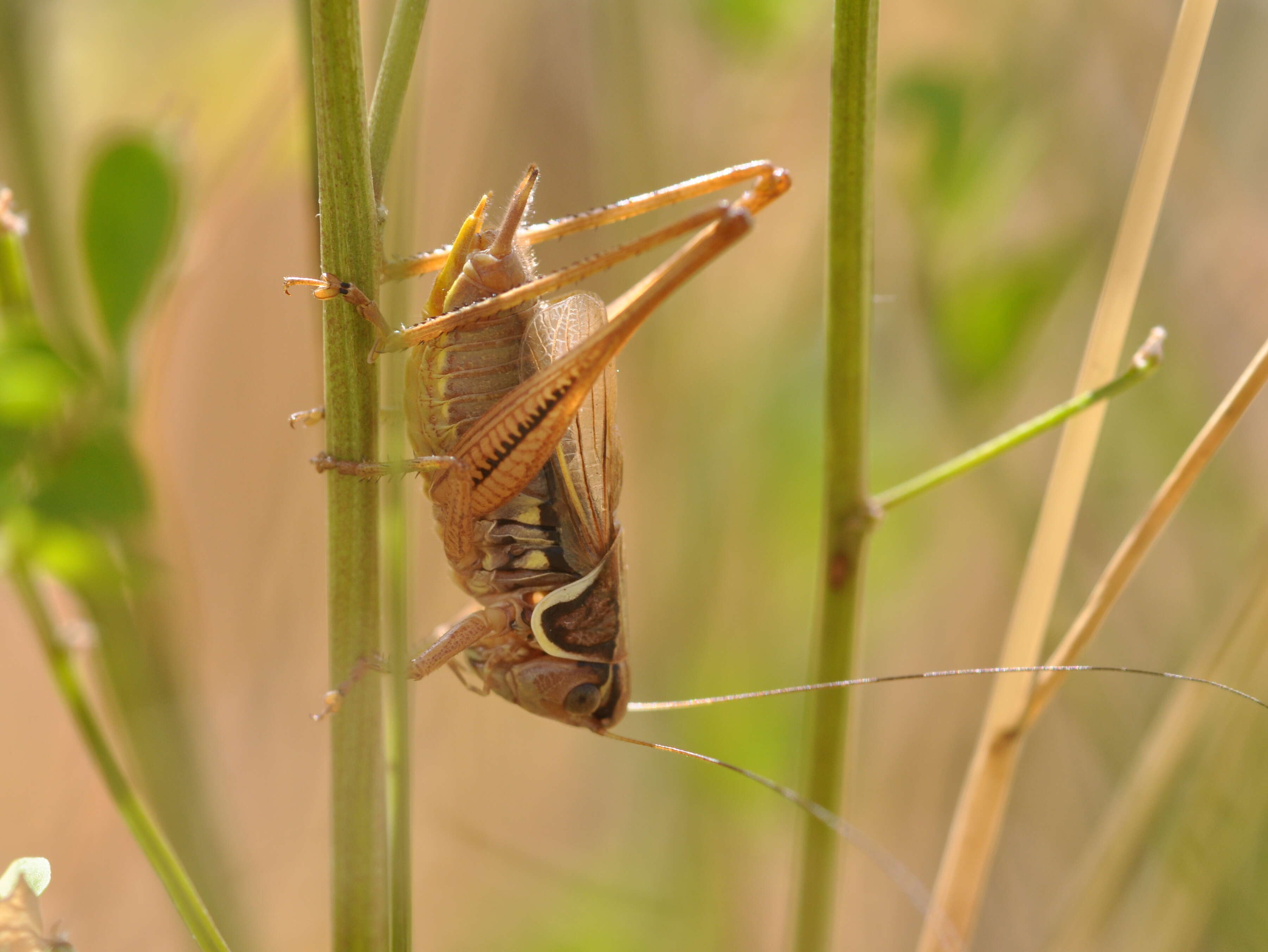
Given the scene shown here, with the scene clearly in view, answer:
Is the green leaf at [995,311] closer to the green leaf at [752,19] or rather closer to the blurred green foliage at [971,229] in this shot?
the blurred green foliage at [971,229]

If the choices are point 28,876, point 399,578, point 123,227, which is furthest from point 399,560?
point 123,227

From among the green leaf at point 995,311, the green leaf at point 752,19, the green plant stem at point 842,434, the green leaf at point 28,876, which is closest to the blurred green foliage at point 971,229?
the green leaf at point 995,311

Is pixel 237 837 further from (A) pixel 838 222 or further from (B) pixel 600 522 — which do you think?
(A) pixel 838 222

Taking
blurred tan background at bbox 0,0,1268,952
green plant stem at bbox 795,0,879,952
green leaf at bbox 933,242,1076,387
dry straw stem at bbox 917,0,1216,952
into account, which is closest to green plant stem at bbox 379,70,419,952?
green plant stem at bbox 795,0,879,952

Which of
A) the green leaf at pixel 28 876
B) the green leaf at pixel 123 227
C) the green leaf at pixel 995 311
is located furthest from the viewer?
the green leaf at pixel 995 311

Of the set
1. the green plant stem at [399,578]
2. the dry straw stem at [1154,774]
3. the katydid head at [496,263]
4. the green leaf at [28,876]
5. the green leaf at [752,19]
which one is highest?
the green leaf at [752,19]

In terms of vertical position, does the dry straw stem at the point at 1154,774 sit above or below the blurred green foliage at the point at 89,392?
below
